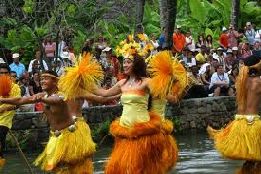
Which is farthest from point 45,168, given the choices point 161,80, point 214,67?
point 214,67

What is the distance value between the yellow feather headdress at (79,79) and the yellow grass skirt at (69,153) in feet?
1.47

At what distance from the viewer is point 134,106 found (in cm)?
809

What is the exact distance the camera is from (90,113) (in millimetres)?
14242

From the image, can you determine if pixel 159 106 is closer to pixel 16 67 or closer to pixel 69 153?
pixel 69 153

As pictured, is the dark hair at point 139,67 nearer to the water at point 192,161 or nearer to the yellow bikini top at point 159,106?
the yellow bikini top at point 159,106

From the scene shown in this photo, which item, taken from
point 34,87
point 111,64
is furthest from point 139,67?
point 111,64

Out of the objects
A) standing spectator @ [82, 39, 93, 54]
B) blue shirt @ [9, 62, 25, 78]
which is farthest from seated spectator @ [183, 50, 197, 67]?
blue shirt @ [9, 62, 25, 78]

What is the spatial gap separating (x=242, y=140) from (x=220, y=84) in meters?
8.72

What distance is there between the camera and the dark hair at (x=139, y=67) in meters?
8.19

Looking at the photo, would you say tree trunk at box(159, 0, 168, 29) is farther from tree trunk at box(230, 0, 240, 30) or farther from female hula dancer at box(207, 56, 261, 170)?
female hula dancer at box(207, 56, 261, 170)

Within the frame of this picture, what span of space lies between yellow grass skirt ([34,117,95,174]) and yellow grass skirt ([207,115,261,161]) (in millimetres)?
1406

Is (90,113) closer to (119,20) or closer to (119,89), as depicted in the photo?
(119,89)

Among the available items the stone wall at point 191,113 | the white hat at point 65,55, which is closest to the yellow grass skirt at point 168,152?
the stone wall at point 191,113

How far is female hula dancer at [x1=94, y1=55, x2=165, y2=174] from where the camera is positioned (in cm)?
795
